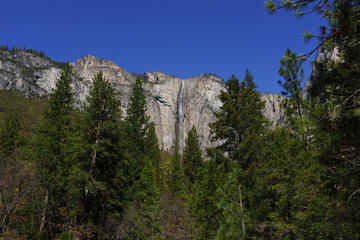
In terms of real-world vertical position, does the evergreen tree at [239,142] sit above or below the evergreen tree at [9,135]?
below

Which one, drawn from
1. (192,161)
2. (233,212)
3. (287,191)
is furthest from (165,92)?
(287,191)

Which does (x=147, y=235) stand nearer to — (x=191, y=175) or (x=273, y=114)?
(x=191, y=175)

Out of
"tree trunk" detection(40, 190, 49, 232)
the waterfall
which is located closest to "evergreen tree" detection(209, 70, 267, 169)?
"tree trunk" detection(40, 190, 49, 232)

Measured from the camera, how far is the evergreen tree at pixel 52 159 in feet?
54.9

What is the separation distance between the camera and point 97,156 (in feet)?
51.7

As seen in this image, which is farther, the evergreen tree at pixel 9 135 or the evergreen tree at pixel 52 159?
the evergreen tree at pixel 9 135

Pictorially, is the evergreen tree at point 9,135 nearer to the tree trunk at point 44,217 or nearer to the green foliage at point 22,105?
the tree trunk at point 44,217

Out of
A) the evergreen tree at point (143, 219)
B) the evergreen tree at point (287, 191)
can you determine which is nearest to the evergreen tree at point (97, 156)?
the evergreen tree at point (143, 219)

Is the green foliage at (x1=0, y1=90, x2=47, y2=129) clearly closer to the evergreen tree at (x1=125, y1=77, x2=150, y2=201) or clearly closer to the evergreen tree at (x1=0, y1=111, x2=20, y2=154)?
the evergreen tree at (x1=0, y1=111, x2=20, y2=154)

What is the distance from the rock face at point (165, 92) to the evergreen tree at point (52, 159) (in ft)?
336

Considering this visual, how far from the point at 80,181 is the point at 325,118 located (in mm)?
13147

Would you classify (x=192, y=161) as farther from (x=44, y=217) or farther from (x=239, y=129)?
(x=239, y=129)

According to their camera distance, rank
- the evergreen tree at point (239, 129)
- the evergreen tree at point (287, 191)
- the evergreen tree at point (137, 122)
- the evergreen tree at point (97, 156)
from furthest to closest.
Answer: the evergreen tree at point (137, 122), the evergreen tree at point (97, 156), the evergreen tree at point (239, 129), the evergreen tree at point (287, 191)

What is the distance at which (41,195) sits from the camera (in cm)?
1672
